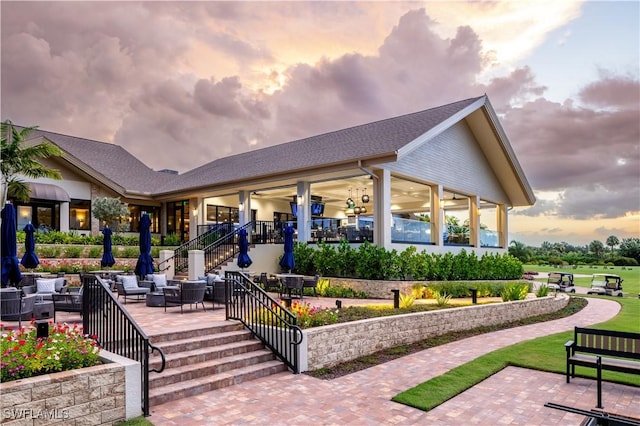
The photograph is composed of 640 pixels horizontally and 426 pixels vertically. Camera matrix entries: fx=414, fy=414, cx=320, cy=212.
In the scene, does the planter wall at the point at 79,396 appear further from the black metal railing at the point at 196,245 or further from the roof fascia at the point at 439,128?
the black metal railing at the point at 196,245

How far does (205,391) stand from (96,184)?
20812 millimetres

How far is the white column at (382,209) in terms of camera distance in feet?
53.9

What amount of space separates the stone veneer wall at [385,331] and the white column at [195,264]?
10275 millimetres

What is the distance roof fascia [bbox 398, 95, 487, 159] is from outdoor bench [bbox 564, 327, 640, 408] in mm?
9217

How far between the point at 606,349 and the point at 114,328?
8195 millimetres

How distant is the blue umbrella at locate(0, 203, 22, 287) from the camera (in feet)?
30.0

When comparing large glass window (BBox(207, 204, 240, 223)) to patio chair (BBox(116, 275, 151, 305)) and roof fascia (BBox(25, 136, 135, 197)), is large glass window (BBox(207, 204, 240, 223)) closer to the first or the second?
roof fascia (BBox(25, 136, 135, 197))

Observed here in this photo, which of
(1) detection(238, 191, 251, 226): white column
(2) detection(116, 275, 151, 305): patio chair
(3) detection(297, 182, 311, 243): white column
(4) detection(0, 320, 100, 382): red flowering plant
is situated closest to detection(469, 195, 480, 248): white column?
(3) detection(297, 182, 311, 243): white column

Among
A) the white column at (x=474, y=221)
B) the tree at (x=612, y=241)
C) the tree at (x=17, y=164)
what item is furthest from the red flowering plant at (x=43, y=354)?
the tree at (x=612, y=241)

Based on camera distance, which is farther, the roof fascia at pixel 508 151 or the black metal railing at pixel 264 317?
the roof fascia at pixel 508 151

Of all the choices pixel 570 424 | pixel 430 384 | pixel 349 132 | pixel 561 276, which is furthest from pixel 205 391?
pixel 561 276

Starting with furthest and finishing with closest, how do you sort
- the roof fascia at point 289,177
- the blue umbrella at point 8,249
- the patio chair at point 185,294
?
the roof fascia at point 289,177
the patio chair at point 185,294
the blue umbrella at point 8,249

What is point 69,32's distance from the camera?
16062mm

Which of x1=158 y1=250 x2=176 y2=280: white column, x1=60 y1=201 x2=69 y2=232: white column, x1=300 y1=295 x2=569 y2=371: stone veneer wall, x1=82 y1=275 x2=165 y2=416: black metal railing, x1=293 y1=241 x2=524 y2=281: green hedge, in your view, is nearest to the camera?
x1=82 y1=275 x2=165 y2=416: black metal railing
